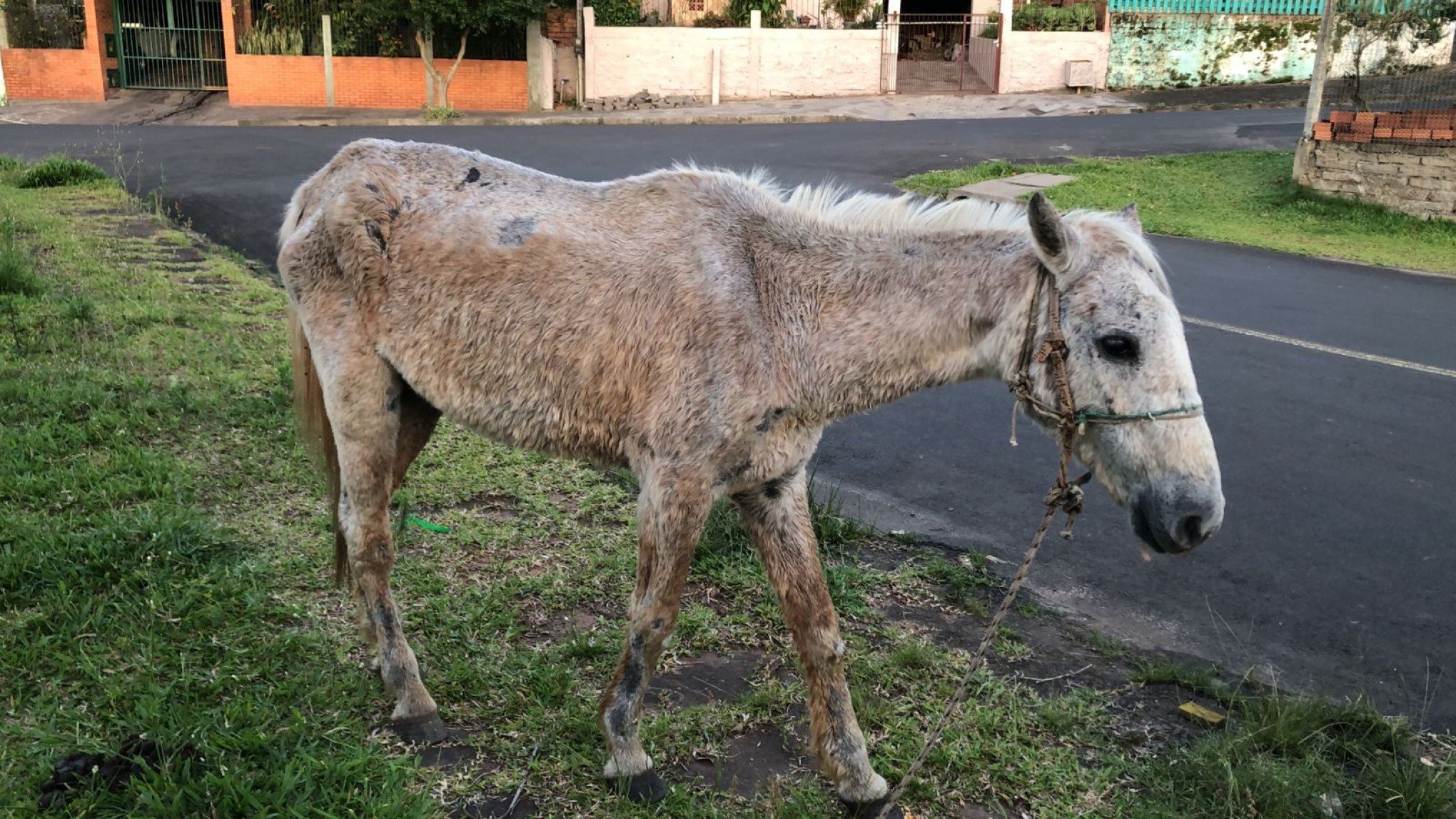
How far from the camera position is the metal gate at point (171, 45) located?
26.6 meters

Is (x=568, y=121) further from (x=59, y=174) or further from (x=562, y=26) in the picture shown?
(x=59, y=174)

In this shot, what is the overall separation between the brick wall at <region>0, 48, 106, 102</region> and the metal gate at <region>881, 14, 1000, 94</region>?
735 inches

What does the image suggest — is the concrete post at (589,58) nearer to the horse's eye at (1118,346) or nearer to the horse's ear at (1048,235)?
the horse's ear at (1048,235)

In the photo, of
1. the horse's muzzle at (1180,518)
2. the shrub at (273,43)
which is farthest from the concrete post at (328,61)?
the horse's muzzle at (1180,518)

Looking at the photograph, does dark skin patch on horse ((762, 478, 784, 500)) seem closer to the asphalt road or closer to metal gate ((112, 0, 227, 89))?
the asphalt road

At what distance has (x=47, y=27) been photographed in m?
26.3

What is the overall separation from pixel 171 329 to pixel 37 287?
1.54m

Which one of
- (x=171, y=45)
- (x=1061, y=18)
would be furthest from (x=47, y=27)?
(x=1061, y=18)

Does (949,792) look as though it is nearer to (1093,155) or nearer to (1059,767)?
(1059,767)

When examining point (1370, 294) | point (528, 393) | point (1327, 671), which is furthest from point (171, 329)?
point (1370, 294)

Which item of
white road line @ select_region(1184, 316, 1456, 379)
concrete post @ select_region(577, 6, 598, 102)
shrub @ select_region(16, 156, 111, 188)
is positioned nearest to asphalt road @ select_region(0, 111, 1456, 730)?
white road line @ select_region(1184, 316, 1456, 379)

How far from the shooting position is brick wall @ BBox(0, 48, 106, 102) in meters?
25.6

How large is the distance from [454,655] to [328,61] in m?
24.3

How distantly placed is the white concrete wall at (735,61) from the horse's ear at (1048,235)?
23.8 meters
